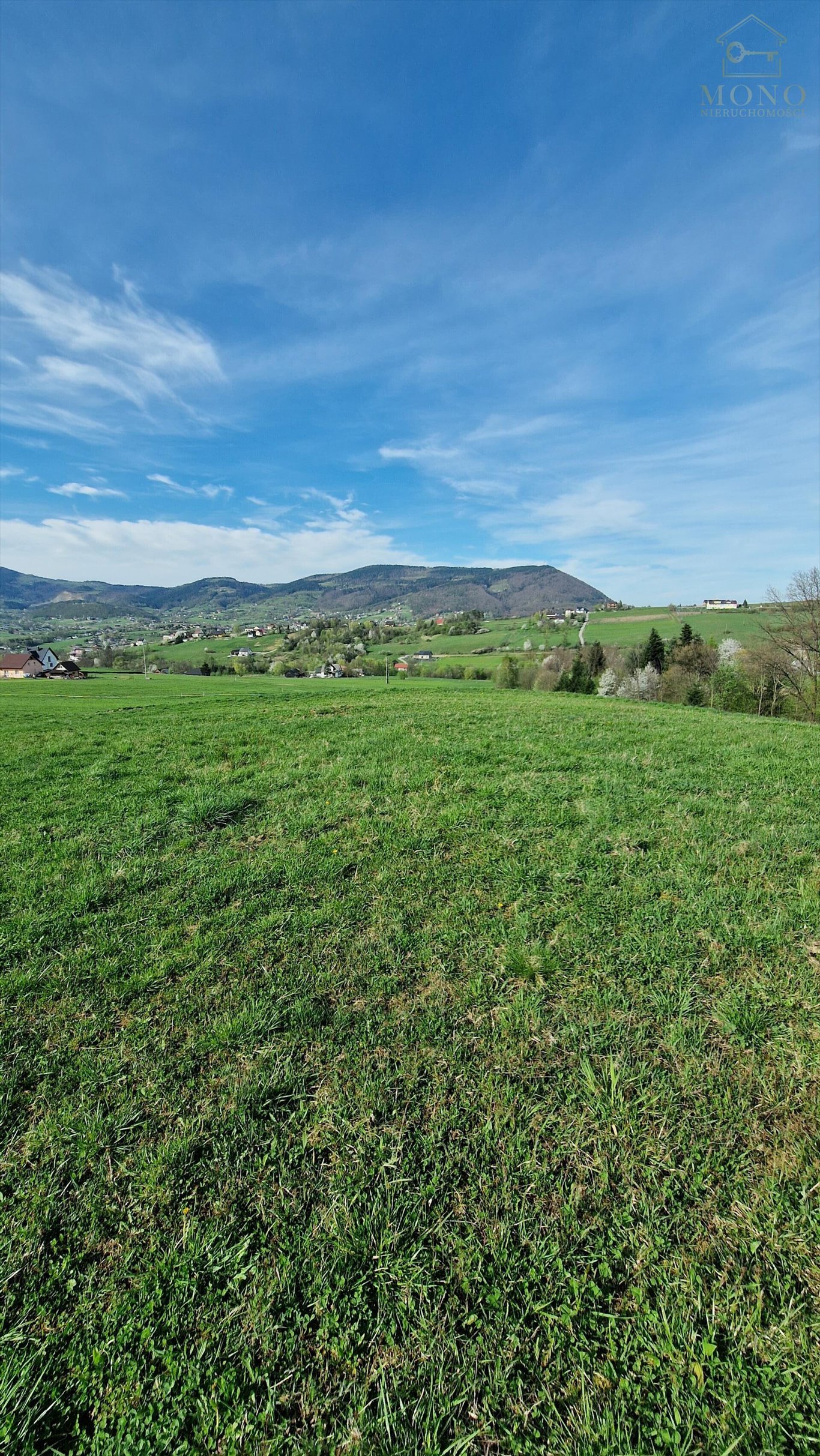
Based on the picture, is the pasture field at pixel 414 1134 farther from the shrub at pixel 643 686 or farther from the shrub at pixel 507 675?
the shrub at pixel 507 675

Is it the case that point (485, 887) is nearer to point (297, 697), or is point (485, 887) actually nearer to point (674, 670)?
point (297, 697)

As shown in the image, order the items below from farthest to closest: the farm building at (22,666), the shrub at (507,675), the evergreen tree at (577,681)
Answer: the farm building at (22,666) → the shrub at (507,675) → the evergreen tree at (577,681)

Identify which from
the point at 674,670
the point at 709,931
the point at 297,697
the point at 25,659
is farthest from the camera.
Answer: the point at 25,659

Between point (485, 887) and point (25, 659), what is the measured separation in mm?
114019

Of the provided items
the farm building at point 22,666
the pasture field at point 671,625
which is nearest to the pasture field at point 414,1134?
the pasture field at point 671,625

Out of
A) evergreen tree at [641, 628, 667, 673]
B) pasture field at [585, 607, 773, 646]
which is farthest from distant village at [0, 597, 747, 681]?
evergreen tree at [641, 628, 667, 673]

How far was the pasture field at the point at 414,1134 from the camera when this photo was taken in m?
2.26

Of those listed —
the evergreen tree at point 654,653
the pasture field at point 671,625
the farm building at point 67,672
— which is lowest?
the farm building at point 67,672

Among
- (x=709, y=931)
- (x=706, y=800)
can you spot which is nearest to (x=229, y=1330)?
(x=709, y=931)

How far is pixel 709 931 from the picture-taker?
Answer: 4.94m

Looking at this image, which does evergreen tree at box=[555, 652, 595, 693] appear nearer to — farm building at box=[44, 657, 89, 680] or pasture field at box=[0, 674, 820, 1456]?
pasture field at box=[0, 674, 820, 1456]

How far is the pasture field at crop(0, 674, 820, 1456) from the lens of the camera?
7.41ft

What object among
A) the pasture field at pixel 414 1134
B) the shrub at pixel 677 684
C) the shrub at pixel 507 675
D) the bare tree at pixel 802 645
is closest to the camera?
the pasture field at pixel 414 1134

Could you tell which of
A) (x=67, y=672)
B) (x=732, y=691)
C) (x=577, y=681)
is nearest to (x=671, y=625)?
(x=577, y=681)
